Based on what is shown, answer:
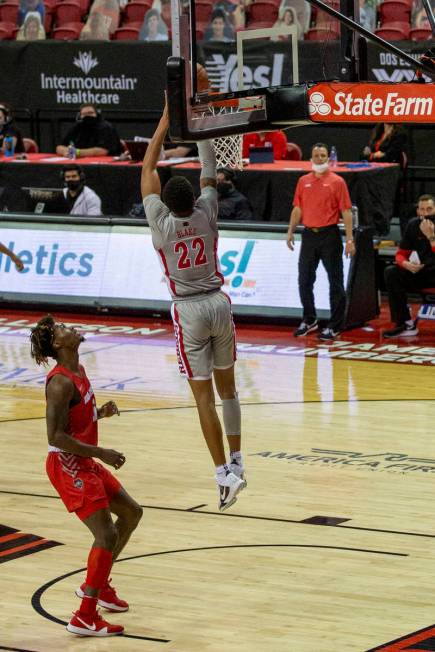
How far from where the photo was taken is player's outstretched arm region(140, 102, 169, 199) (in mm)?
8883

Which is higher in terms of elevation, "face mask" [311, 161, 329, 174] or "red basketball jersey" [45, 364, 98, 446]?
"face mask" [311, 161, 329, 174]

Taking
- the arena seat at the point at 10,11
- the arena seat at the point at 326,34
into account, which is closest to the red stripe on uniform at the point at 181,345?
the arena seat at the point at 326,34

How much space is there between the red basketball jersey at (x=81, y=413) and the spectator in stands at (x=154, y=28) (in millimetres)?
15785

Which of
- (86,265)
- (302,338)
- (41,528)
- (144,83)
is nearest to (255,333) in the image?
(302,338)

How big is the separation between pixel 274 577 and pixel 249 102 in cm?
322

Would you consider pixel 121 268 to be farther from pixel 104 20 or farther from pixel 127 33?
pixel 104 20

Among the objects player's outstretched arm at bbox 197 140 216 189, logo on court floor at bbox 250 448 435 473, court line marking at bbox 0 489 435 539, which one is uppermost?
player's outstretched arm at bbox 197 140 216 189

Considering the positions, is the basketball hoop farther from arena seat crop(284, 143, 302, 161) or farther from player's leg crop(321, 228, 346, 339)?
player's leg crop(321, 228, 346, 339)

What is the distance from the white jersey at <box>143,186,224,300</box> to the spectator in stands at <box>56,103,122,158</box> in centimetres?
1214

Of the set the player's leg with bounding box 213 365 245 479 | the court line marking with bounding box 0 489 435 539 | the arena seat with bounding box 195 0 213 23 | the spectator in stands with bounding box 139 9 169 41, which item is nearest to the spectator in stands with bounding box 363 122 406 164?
the arena seat with bounding box 195 0 213 23

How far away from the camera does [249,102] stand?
9586 mm

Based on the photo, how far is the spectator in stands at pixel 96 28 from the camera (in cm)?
2370

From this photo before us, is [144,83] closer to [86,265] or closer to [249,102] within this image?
[86,265]

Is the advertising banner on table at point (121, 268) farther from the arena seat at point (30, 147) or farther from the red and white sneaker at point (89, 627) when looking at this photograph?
the red and white sneaker at point (89, 627)
